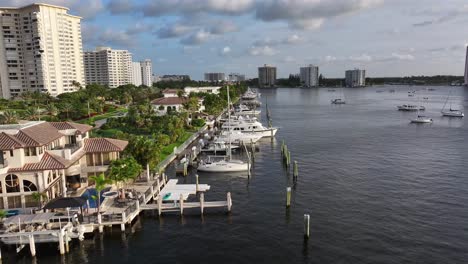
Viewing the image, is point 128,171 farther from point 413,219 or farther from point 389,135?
point 389,135

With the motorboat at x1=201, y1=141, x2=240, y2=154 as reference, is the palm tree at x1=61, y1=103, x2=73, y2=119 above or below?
above

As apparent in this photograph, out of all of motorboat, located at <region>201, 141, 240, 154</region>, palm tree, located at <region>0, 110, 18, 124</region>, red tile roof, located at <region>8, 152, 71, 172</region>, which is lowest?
motorboat, located at <region>201, 141, 240, 154</region>

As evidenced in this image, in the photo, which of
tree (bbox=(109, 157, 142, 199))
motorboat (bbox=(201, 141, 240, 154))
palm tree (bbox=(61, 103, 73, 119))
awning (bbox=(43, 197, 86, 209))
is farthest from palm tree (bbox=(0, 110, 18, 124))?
awning (bbox=(43, 197, 86, 209))

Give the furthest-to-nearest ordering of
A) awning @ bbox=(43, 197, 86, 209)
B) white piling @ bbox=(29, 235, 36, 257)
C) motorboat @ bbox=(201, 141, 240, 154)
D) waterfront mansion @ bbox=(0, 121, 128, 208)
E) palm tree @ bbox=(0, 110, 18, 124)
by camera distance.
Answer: motorboat @ bbox=(201, 141, 240, 154) → palm tree @ bbox=(0, 110, 18, 124) → waterfront mansion @ bbox=(0, 121, 128, 208) → awning @ bbox=(43, 197, 86, 209) → white piling @ bbox=(29, 235, 36, 257)

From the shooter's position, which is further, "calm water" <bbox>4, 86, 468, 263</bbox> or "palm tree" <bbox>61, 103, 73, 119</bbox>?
"palm tree" <bbox>61, 103, 73, 119</bbox>

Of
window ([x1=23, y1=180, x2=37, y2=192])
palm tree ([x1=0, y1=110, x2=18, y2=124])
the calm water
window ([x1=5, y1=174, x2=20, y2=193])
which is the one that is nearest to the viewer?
the calm water

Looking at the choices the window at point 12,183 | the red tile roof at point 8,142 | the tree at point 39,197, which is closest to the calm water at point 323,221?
the tree at point 39,197

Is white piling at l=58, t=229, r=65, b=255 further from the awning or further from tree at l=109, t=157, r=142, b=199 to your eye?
tree at l=109, t=157, r=142, b=199

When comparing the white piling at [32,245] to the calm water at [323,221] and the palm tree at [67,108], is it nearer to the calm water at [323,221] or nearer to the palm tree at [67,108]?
the calm water at [323,221]
